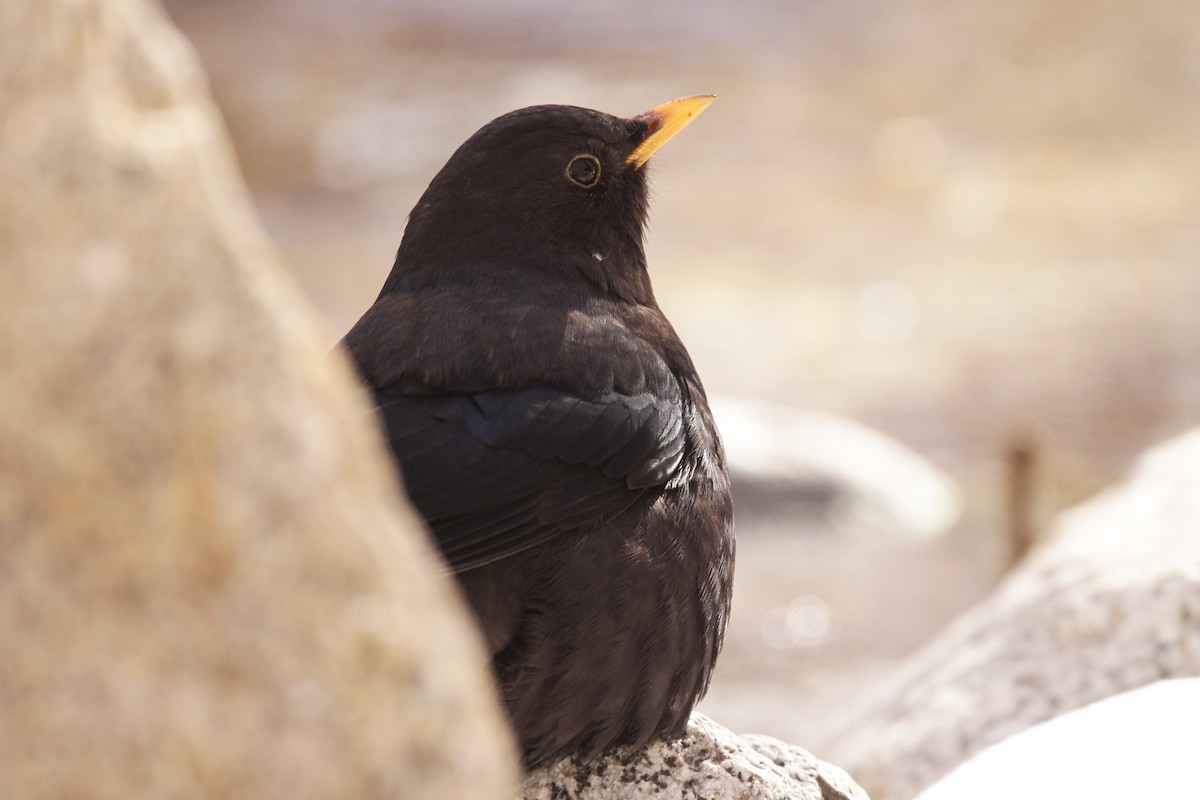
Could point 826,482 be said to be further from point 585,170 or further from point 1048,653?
point 585,170

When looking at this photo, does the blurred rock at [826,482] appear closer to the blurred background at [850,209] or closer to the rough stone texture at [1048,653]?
the blurred background at [850,209]

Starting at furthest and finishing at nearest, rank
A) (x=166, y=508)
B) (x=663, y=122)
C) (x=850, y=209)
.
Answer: (x=850, y=209) → (x=663, y=122) → (x=166, y=508)

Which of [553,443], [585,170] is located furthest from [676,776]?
[585,170]

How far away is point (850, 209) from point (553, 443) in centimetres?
1276

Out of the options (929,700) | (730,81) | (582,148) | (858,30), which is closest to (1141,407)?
(929,700)

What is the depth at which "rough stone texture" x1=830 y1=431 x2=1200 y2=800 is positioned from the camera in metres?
4.10

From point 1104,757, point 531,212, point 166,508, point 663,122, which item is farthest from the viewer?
point 663,122

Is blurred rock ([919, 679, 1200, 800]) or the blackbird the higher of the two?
the blackbird

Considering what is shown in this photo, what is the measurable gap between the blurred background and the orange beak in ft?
10.6

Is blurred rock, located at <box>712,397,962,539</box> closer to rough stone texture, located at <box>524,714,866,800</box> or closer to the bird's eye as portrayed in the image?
the bird's eye

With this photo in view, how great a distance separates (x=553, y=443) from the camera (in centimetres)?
317

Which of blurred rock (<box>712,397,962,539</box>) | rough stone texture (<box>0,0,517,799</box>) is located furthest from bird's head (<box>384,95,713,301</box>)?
blurred rock (<box>712,397,962,539</box>)

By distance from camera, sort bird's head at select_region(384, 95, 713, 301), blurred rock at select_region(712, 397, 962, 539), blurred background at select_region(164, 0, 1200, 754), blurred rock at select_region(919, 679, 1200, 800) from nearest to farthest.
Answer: blurred rock at select_region(919, 679, 1200, 800) → bird's head at select_region(384, 95, 713, 301) → blurred background at select_region(164, 0, 1200, 754) → blurred rock at select_region(712, 397, 962, 539)

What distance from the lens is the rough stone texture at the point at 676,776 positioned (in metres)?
3.28
